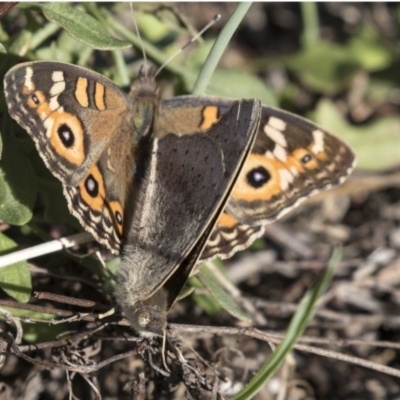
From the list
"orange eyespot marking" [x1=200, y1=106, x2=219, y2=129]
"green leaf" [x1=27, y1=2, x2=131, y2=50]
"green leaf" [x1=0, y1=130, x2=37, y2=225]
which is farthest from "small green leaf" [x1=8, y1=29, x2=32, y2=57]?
"orange eyespot marking" [x1=200, y1=106, x2=219, y2=129]

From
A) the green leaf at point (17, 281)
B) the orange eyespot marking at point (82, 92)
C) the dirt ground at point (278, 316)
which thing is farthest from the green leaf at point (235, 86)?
the green leaf at point (17, 281)

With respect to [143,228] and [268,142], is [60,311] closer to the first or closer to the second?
[143,228]

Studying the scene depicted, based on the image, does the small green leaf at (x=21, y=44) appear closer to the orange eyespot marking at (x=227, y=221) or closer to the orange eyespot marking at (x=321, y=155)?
the orange eyespot marking at (x=227, y=221)

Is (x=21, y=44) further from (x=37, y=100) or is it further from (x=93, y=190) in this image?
(x=93, y=190)

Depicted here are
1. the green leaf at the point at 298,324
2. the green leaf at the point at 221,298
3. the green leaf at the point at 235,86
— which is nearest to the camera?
the green leaf at the point at 298,324

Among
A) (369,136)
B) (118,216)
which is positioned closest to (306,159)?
(118,216)

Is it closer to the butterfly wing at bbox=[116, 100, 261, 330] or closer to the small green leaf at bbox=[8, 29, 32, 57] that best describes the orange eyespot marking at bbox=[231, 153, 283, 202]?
the butterfly wing at bbox=[116, 100, 261, 330]
